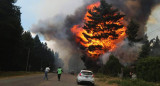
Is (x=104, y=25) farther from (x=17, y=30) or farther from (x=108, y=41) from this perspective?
(x=17, y=30)

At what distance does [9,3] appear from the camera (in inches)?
1561

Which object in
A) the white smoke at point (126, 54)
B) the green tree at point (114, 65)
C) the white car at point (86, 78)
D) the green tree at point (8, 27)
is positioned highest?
the green tree at point (8, 27)

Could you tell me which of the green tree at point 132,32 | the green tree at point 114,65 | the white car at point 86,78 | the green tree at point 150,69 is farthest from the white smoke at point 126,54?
the white car at point 86,78

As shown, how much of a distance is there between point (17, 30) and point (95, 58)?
23264 mm

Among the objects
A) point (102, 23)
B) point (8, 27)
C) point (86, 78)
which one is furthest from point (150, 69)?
point (102, 23)

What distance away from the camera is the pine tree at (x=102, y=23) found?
48.2 m

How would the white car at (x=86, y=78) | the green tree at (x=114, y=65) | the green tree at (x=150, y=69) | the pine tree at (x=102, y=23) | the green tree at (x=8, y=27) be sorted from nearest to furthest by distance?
the white car at (x=86, y=78) < the green tree at (x=150, y=69) < the green tree at (x=8, y=27) < the green tree at (x=114, y=65) < the pine tree at (x=102, y=23)

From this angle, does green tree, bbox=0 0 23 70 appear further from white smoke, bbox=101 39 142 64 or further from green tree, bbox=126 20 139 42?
green tree, bbox=126 20 139 42

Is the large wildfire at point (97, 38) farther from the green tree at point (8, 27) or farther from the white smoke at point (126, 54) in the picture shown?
the green tree at point (8, 27)

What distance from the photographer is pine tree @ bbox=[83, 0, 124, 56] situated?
48219 millimetres

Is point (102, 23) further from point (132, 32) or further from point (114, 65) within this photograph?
point (114, 65)

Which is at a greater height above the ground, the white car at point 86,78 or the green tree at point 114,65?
the green tree at point 114,65

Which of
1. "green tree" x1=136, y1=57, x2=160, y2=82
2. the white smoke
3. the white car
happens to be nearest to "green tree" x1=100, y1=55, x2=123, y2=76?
the white smoke

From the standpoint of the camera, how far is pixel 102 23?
50250 mm
